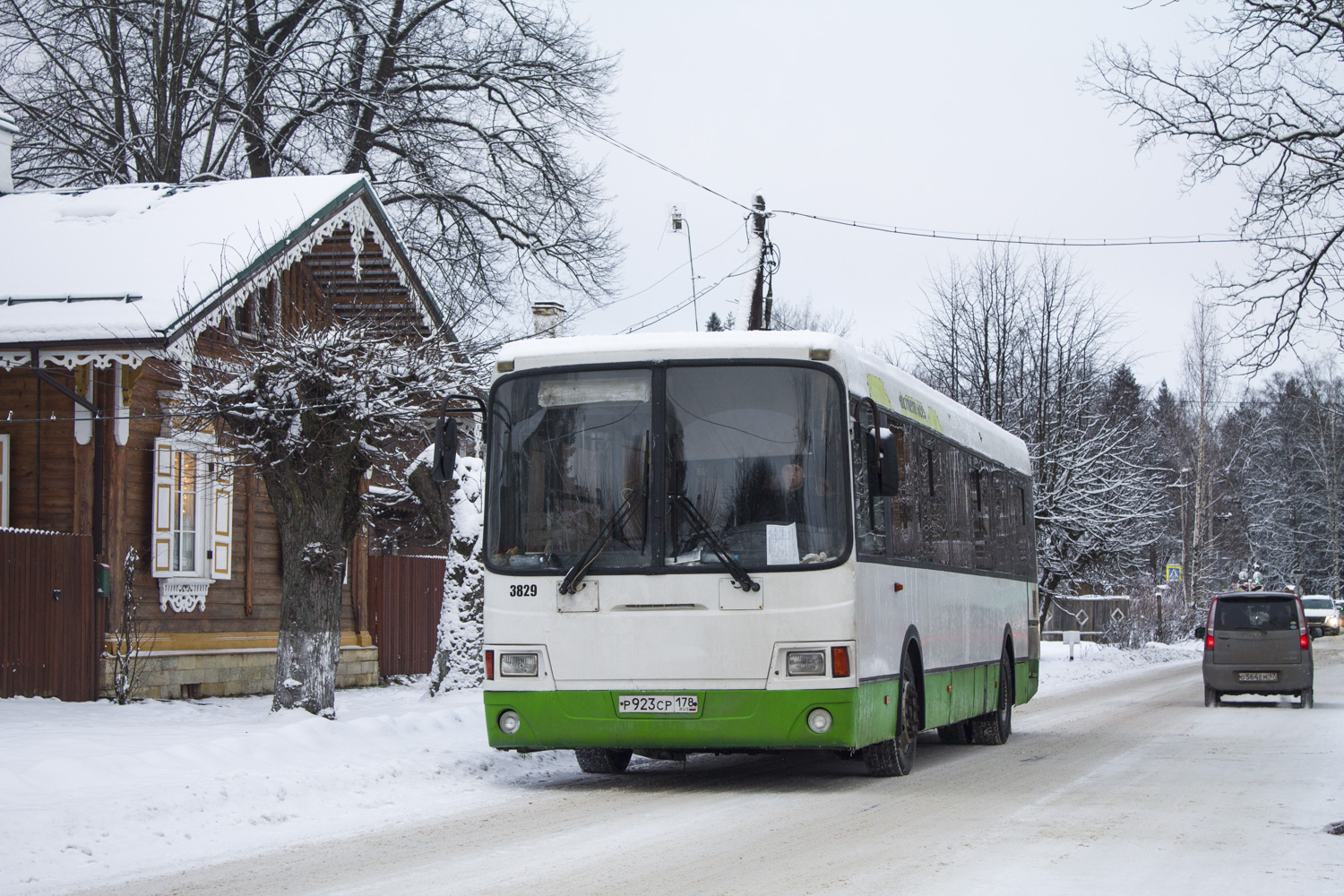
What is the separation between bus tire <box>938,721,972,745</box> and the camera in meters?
16.6

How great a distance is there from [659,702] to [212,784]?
2.98 meters

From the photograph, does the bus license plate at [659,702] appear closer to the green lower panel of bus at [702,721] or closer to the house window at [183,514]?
the green lower panel of bus at [702,721]

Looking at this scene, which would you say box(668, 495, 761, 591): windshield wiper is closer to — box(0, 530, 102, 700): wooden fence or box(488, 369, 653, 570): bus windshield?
box(488, 369, 653, 570): bus windshield

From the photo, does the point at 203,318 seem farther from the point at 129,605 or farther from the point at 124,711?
the point at 124,711

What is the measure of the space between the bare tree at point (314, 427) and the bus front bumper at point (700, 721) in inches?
160

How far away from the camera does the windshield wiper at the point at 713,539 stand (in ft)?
34.8

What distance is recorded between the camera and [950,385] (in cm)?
4159

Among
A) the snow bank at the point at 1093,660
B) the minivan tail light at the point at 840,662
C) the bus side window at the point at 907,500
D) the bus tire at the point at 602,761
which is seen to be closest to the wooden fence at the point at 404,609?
the snow bank at the point at 1093,660

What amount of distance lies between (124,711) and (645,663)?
8.41 m

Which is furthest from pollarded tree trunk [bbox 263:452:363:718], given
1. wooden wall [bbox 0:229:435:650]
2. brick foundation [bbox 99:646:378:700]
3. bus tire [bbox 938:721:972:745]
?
bus tire [bbox 938:721:972:745]

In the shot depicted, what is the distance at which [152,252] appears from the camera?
19578 millimetres

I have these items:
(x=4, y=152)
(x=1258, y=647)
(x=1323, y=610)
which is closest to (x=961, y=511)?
(x=1258, y=647)

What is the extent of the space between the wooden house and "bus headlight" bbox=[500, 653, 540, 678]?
4796 millimetres

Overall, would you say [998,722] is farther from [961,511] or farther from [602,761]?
[602,761]
